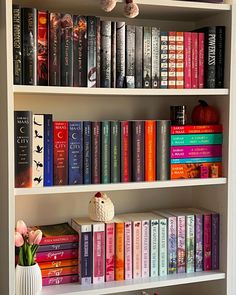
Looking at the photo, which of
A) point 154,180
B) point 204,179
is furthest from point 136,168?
point 204,179

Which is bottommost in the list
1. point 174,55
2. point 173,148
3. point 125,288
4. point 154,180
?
point 125,288

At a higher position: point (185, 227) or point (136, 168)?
point (136, 168)

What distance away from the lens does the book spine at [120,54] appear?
171cm

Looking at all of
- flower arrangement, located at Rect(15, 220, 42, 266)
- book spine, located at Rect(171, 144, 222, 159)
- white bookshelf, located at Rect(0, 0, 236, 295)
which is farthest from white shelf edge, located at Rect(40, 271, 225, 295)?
book spine, located at Rect(171, 144, 222, 159)

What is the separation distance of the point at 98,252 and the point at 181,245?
1.06ft

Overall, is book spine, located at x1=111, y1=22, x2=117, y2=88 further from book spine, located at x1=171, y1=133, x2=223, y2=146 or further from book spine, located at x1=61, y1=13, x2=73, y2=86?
book spine, located at x1=171, y1=133, x2=223, y2=146

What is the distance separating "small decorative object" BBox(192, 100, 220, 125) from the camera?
1.87m

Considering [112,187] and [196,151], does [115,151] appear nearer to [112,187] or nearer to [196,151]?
[112,187]

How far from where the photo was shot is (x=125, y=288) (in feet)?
5.67

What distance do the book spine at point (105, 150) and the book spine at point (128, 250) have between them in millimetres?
193

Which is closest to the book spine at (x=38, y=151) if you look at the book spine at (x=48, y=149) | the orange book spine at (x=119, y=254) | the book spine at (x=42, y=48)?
the book spine at (x=48, y=149)

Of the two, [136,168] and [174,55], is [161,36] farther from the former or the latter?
[136,168]

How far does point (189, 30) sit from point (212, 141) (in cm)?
48

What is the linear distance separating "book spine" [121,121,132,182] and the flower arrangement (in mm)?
349
